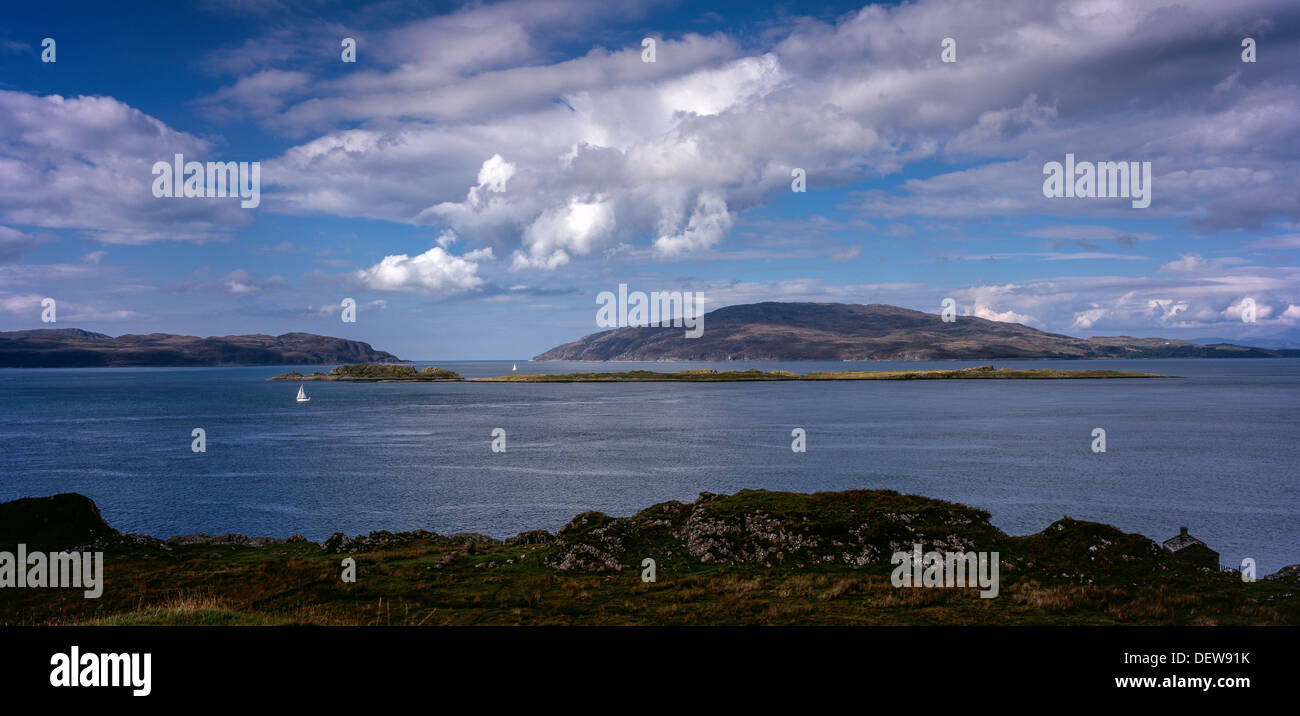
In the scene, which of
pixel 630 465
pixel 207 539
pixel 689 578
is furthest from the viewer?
pixel 630 465

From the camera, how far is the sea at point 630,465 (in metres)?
55.2

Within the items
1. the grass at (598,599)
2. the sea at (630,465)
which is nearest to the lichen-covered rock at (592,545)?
the grass at (598,599)

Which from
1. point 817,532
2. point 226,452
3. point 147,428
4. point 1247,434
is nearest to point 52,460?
point 226,452

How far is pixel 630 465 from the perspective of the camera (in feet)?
267

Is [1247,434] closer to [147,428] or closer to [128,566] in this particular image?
[128,566]

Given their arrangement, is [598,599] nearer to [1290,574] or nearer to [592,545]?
[592,545]

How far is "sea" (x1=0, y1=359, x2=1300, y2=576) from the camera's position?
181 feet

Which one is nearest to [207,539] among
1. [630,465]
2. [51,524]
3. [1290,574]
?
[51,524]

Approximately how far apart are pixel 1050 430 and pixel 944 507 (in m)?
93.1
